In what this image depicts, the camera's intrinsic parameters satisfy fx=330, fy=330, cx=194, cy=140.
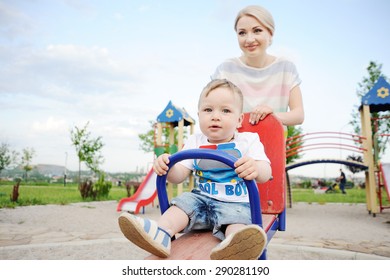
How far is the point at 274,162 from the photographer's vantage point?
1.21 metres

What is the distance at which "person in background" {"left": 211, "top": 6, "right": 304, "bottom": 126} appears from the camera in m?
1.29

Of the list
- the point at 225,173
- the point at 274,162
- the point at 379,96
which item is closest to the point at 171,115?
the point at 379,96

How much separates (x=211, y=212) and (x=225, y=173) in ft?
0.41

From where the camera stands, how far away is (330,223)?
344 centimetres

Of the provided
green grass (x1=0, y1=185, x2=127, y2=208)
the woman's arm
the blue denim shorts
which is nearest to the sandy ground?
green grass (x1=0, y1=185, x2=127, y2=208)

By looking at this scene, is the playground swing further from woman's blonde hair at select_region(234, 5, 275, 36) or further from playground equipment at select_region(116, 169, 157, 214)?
playground equipment at select_region(116, 169, 157, 214)

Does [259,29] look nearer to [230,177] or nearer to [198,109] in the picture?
[198,109]

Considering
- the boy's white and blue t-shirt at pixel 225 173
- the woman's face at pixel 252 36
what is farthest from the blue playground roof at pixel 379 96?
the boy's white and blue t-shirt at pixel 225 173

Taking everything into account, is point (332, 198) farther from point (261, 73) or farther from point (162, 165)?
point (162, 165)

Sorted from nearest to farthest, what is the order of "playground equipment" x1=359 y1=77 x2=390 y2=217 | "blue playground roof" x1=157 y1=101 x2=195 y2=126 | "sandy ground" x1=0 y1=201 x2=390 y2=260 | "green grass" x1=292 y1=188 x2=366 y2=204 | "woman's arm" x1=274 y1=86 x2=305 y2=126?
1. "woman's arm" x1=274 y1=86 x2=305 y2=126
2. "sandy ground" x1=0 y1=201 x2=390 y2=260
3. "playground equipment" x1=359 y1=77 x2=390 y2=217
4. "blue playground roof" x1=157 y1=101 x2=195 y2=126
5. "green grass" x1=292 y1=188 x2=366 y2=204

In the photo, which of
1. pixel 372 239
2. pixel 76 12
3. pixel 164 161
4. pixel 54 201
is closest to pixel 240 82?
pixel 164 161

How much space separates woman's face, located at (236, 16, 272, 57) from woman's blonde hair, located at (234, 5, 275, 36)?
0.01m
